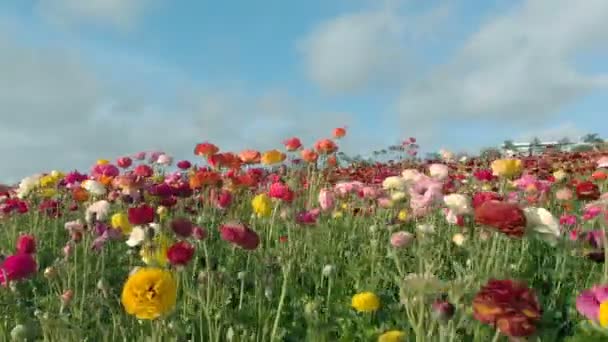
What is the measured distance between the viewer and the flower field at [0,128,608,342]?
2.22 m

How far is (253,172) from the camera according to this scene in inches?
203

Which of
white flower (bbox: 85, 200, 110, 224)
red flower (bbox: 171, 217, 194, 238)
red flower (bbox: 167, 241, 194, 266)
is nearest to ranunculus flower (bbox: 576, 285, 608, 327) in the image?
red flower (bbox: 167, 241, 194, 266)

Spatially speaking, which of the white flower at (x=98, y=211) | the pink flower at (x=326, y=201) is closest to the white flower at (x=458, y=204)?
the pink flower at (x=326, y=201)

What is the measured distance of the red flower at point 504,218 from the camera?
2.25 m

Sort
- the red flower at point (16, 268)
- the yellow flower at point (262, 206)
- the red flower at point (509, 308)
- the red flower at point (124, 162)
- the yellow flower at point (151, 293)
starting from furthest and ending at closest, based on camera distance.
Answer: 1. the red flower at point (124, 162)
2. the yellow flower at point (262, 206)
3. the red flower at point (16, 268)
4. the yellow flower at point (151, 293)
5. the red flower at point (509, 308)

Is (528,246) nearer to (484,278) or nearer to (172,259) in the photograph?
(484,278)

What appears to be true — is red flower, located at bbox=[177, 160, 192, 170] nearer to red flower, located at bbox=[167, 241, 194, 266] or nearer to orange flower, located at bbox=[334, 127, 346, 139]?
orange flower, located at bbox=[334, 127, 346, 139]

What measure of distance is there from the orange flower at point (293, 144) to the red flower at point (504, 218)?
13.0 ft

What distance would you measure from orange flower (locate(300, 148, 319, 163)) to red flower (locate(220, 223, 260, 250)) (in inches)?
129

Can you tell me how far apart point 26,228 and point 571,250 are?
496 centimetres

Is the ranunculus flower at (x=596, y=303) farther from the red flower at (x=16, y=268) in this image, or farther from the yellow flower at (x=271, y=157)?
the yellow flower at (x=271, y=157)

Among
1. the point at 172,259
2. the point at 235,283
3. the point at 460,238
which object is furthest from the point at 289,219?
the point at 172,259

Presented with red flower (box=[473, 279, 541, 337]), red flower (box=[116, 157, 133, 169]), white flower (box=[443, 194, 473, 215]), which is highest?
red flower (box=[116, 157, 133, 169])

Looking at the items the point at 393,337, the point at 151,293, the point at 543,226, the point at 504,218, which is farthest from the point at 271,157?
the point at 151,293
